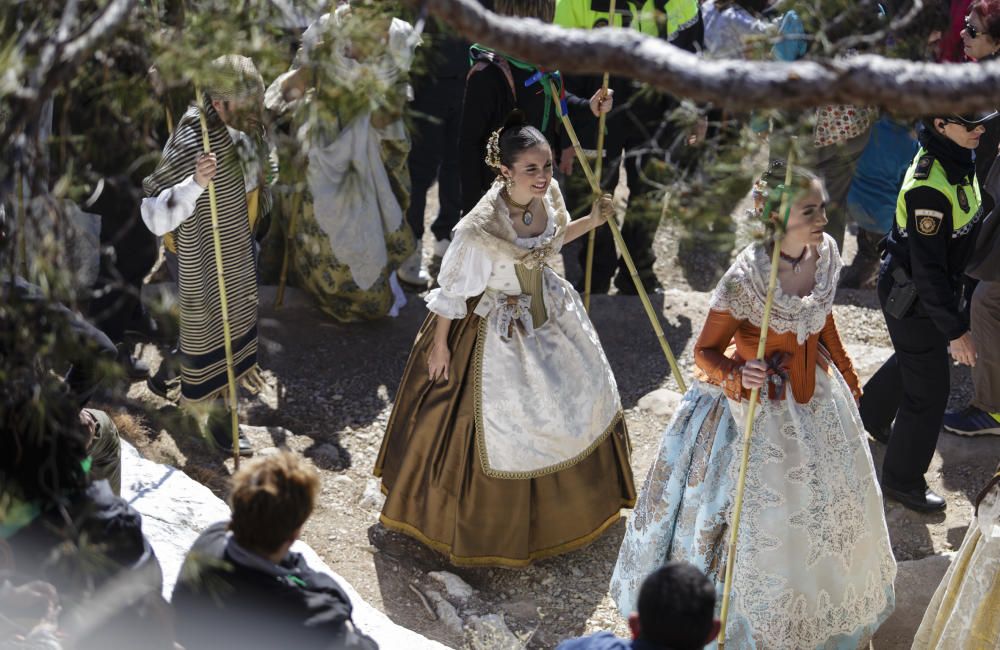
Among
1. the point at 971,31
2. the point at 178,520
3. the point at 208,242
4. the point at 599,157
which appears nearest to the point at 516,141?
the point at 599,157

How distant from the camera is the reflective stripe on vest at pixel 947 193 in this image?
4797mm

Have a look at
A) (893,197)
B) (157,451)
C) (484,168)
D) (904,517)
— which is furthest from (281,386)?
(893,197)

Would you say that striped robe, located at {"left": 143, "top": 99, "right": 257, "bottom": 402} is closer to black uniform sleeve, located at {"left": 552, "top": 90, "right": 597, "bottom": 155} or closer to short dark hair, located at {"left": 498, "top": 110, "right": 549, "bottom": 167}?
short dark hair, located at {"left": 498, "top": 110, "right": 549, "bottom": 167}

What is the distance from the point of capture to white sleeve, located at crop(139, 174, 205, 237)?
4.91 meters

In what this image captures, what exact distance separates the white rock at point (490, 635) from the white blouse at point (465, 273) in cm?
118

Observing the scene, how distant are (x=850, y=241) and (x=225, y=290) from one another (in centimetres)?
471

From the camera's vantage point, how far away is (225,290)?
17.5 ft

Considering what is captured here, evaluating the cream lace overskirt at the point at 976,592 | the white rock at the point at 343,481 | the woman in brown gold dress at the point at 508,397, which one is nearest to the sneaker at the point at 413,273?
the white rock at the point at 343,481

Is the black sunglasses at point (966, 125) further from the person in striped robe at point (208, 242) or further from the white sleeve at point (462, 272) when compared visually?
the person in striped robe at point (208, 242)

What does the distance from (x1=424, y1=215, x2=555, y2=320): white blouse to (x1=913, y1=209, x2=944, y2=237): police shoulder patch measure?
4.99ft

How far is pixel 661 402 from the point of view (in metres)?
6.29

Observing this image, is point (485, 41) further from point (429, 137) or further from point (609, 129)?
point (429, 137)

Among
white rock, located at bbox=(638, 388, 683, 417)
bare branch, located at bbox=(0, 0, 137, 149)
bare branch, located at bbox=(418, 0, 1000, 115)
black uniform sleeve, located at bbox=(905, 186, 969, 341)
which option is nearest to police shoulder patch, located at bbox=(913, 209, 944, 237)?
black uniform sleeve, located at bbox=(905, 186, 969, 341)

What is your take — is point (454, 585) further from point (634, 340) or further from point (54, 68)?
point (54, 68)
